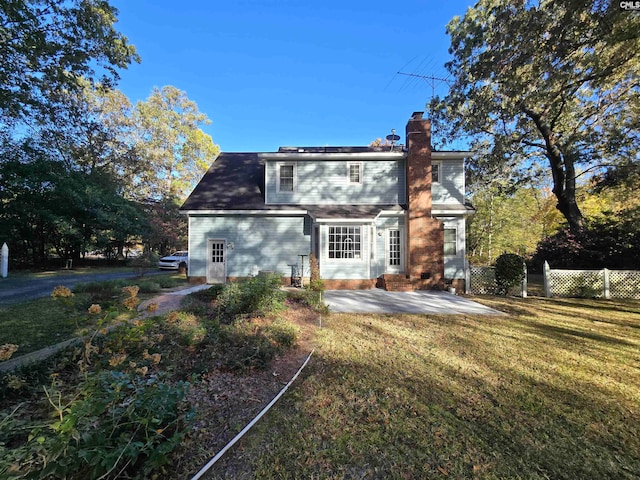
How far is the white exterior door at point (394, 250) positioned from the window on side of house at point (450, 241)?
1.91m

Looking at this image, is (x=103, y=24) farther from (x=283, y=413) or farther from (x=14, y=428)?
(x=283, y=413)

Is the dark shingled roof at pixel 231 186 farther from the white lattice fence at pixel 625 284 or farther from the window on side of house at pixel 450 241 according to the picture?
the white lattice fence at pixel 625 284

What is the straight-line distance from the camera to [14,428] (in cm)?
202

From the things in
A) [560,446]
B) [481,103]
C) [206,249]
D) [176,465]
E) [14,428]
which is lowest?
[560,446]

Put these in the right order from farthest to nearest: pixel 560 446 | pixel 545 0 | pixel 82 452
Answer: pixel 545 0
pixel 560 446
pixel 82 452

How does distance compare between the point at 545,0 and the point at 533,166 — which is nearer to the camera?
the point at 545,0

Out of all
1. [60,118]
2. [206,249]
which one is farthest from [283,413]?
[60,118]

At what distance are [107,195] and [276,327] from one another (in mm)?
20259

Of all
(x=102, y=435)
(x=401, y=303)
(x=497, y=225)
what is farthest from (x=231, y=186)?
(x=497, y=225)

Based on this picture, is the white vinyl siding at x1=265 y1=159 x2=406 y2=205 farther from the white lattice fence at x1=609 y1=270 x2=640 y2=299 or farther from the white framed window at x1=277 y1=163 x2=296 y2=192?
the white lattice fence at x1=609 y1=270 x2=640 y2=299

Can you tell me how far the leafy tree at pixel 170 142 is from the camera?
94.1ft

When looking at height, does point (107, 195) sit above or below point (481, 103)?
below

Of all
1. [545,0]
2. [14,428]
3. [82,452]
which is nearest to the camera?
[82,452]

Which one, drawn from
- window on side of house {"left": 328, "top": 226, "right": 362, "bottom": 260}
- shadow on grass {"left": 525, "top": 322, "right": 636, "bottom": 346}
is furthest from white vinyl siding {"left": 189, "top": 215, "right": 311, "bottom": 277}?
shadow on grass {"left": 525, "top": 322, "right": 636, "bottom": 346}
